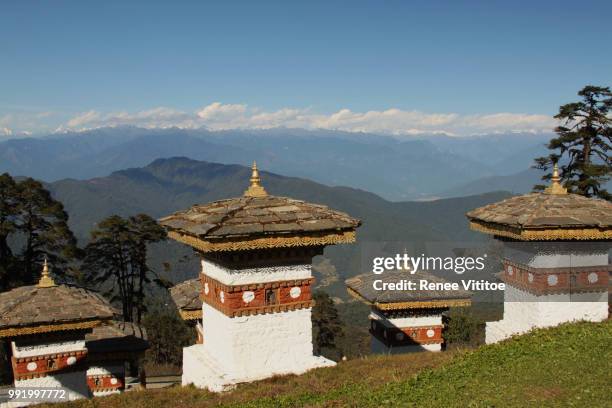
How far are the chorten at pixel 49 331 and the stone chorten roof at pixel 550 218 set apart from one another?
344 inches

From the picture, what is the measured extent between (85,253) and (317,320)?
16.3 metres

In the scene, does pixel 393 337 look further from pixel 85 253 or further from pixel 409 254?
pixel 85 253

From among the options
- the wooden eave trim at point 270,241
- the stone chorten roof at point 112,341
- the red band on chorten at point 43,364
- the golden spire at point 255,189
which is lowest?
the stone chorten roof at point 112,341

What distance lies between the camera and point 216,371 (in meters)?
10.7

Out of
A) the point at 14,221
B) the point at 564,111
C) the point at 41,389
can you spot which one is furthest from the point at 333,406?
the point at 14,221

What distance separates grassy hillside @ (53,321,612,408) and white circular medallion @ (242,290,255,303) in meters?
1.44

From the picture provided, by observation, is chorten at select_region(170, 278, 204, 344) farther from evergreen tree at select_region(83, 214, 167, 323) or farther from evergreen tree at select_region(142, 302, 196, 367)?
evergreen tree at select_region(142, 302, 196, 367)

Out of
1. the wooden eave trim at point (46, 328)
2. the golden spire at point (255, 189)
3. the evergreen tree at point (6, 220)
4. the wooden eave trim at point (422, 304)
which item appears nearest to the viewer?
the golden spire at point (255, 189)

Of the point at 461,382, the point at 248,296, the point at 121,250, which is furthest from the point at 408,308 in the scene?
the point at 121,250

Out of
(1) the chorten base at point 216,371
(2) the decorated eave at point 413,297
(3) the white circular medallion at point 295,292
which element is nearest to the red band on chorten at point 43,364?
(1) the chorten base at point 216,371

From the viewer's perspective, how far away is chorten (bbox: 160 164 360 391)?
1023cm

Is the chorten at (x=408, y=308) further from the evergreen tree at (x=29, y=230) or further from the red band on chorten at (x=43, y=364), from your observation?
the evergreen tree at (x=29, y=230)

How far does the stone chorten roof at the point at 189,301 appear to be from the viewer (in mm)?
16641

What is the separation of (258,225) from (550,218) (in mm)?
5731
